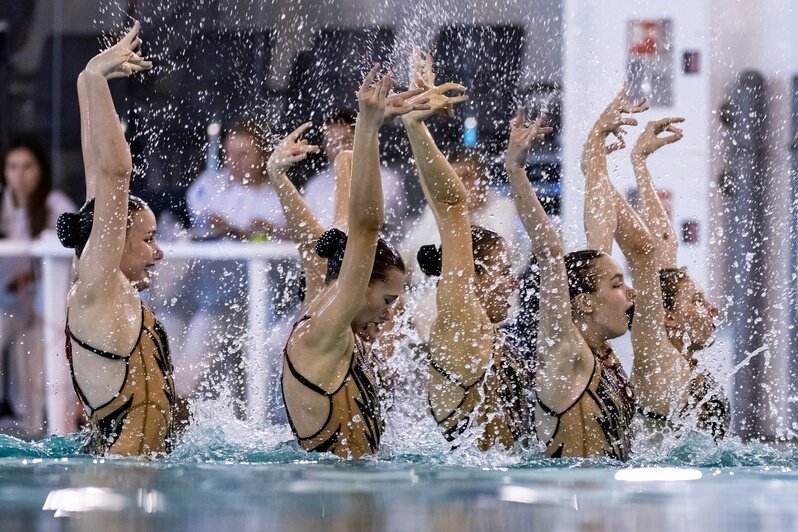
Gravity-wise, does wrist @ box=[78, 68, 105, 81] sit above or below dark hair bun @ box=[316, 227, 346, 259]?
above

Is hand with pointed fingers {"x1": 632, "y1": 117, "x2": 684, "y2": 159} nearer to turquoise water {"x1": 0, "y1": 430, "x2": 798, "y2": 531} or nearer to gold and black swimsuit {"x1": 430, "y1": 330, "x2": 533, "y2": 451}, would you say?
gold and black swimsuit {"x1": 430, "y1": 330, "x2": 533, "y2": 451}

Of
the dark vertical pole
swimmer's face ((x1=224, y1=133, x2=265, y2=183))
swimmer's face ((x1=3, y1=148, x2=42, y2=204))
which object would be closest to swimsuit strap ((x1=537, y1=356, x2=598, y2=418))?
the dark vertical pole

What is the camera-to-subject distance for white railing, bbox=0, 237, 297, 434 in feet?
17.8

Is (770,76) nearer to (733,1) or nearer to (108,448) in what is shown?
(733,1)

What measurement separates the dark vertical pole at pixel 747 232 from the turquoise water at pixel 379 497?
305 centimetres

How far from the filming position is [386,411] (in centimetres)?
406

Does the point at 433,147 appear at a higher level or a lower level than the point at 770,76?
lower

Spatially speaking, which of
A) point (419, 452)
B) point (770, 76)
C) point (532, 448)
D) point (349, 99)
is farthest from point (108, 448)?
point (770, 76)

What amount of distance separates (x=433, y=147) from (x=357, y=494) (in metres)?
1.35

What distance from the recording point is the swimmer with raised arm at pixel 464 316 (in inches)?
138

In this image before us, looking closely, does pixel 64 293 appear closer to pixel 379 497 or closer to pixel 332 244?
pixel 332 244

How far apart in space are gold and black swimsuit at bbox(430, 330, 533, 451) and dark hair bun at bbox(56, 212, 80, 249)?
3.41ft

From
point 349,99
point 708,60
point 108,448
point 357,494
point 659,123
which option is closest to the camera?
point 357,494

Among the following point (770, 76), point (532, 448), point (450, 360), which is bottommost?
point (532, 448)
